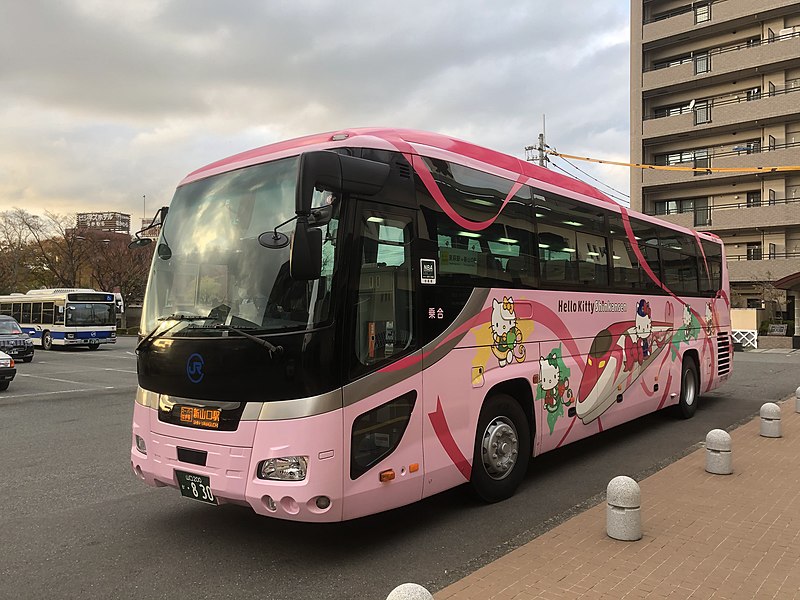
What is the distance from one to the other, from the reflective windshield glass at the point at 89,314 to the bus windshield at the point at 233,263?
29513 mm

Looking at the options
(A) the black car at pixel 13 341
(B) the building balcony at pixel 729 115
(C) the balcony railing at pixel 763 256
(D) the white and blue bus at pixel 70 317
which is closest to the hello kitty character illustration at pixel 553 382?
(A) the black car at pixel 13 341

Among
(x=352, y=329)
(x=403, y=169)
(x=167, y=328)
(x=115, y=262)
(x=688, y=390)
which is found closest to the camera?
(x=352, y=329)

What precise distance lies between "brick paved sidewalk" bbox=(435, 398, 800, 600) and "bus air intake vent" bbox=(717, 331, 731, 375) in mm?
6020

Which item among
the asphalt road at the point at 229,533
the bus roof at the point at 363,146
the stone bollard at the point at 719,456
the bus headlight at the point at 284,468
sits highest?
the bus roof at the point at 363,146

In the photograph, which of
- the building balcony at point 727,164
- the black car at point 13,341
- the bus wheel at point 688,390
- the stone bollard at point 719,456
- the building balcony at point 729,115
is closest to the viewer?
the stone bollard at point 719,456

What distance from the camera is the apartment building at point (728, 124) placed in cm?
4000

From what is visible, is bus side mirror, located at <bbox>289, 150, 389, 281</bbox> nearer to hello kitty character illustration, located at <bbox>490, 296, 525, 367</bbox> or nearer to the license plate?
the license plate

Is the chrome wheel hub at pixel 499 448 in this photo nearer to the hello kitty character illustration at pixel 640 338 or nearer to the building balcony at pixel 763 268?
the hello kitty character illustration at pixel 640 338

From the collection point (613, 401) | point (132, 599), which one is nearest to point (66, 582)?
point (132, 599)

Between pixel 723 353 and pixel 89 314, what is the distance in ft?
98.3

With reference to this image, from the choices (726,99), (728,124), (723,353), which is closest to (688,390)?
(723,353)

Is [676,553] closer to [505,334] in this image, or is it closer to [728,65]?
[505,334]

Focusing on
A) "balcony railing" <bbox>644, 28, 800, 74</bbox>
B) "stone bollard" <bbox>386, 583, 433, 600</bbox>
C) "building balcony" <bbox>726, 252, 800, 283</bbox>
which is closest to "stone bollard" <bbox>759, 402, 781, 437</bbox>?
"stone bollard" <bbox>386, 583, 433, 600</bbox>

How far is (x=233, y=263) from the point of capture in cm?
480
